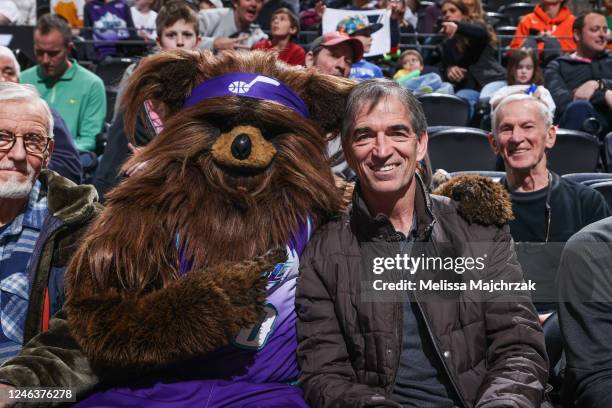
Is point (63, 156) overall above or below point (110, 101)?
above

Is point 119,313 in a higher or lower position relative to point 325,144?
lower

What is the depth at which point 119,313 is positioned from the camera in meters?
1.98

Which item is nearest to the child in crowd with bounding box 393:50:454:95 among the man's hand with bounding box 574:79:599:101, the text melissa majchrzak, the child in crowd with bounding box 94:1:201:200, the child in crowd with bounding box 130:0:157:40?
the man's hand with bounding box 574:79:599:101

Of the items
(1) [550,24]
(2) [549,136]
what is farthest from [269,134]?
(1) [550,24]

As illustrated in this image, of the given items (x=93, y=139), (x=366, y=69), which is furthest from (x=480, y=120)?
(x=93, y=139)

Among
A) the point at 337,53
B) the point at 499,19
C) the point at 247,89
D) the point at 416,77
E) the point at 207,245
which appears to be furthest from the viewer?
the point at 499,19

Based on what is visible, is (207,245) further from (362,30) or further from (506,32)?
(506,32)

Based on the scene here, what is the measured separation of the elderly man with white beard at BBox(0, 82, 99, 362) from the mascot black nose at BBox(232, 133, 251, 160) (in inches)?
23.3

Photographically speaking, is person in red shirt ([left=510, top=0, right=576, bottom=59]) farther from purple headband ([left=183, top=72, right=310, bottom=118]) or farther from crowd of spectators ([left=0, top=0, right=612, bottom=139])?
purple headband ([left=183, top=72, right=310, bottom=118])

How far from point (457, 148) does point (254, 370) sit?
2879mm

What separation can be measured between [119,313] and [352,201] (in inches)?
26.9

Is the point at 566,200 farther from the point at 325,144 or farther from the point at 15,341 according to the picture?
the point at 15,341

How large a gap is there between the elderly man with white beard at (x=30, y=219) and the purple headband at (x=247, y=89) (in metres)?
0.52

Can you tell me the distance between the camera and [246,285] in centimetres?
196
